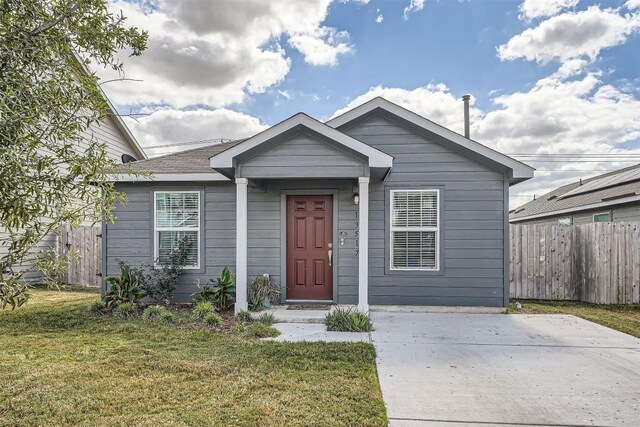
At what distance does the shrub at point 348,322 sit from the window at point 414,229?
1721 millimetres

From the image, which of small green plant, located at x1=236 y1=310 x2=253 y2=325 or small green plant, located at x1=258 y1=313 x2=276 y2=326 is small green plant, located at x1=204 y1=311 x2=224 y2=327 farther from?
small green plant, located at x1=258 y1=313 x2=276 y2=326

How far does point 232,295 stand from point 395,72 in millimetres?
7720

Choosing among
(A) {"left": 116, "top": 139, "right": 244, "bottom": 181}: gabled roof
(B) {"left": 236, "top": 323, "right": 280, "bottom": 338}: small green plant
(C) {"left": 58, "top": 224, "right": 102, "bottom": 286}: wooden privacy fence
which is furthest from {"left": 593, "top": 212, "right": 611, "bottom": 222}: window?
(C) {"left": 58, "top": 224, "right": 102, "bottom": 286}: wooden privacy fence

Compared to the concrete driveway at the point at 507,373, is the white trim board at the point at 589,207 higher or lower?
higher

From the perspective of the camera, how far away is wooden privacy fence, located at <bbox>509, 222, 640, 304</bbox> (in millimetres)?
7387

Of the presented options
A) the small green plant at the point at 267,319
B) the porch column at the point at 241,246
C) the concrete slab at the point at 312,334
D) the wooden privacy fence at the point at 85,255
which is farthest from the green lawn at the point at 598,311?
the wooden privacy fence at the point at 85,255

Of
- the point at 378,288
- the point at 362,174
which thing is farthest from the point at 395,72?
the point at 378,288

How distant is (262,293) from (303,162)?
2514 mm

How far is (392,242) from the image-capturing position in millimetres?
6785

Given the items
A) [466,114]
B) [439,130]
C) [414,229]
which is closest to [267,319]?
[414,229]

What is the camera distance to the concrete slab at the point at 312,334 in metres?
4.77

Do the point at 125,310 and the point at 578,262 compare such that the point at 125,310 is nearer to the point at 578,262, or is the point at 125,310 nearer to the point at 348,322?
the point at 348,322

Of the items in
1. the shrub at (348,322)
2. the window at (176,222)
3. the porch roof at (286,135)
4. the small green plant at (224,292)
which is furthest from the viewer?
the window at (176,222)

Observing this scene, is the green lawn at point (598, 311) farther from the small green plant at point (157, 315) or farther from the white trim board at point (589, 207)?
the small green plant at point (157, 315)
